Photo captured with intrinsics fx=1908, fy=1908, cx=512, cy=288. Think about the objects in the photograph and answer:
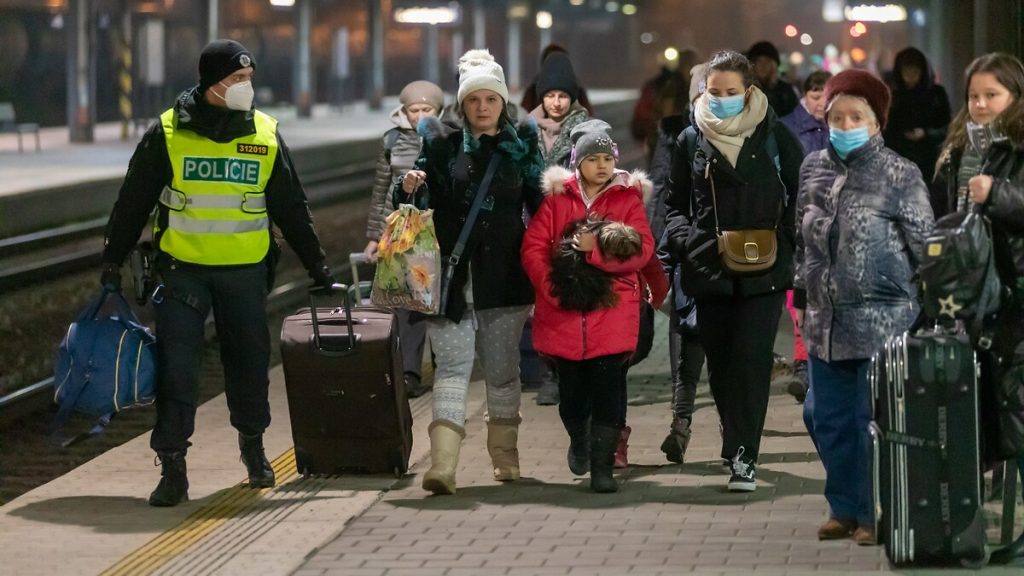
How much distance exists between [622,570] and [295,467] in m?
2.50

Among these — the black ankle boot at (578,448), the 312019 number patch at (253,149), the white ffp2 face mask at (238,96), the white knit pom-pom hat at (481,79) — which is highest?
the white knit pom-pom hat at (481,79)

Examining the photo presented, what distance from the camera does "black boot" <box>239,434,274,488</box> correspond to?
7.74 metres

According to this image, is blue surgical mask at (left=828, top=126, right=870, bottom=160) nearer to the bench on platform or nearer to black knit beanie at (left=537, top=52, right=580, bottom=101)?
black knit beanie at (left=537, top=52, right=580, bottom=101)

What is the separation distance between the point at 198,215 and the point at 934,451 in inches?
122

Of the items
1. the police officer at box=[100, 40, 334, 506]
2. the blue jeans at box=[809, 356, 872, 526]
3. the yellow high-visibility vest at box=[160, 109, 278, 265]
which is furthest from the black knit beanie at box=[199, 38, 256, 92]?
the blue jeans at box=[809, 356, 872, 526]

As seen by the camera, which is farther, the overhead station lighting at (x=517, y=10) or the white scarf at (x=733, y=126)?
the overhead station lighting at (x=517, y=10)

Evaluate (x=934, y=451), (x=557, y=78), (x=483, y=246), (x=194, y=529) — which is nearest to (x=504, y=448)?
(x=483, y=246)

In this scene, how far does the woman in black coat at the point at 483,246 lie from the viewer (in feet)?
25.3

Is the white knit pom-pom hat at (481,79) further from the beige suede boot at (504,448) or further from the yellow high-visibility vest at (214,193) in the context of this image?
the beige suede boot at (504,448)

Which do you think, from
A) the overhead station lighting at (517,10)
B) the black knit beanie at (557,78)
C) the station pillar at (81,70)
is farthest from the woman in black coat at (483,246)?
the overhead station lighting at (517,10)

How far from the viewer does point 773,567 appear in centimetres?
610

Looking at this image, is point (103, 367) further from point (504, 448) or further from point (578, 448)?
point (578, 448)

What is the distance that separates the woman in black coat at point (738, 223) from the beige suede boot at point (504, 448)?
872 mm

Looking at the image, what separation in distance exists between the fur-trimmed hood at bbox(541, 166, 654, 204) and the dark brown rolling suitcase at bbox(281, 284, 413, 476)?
86cm
